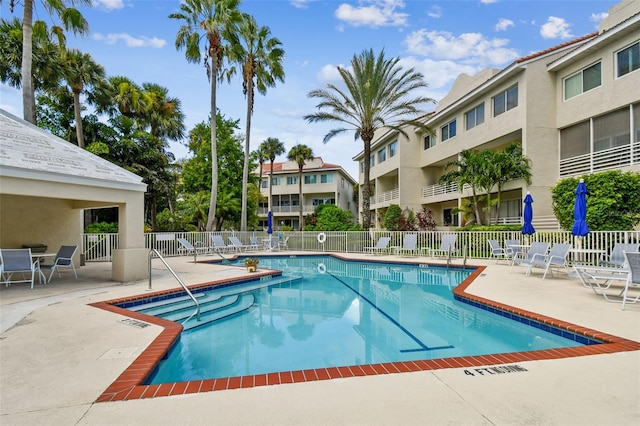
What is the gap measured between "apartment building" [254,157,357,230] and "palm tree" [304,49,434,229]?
19.5 meters

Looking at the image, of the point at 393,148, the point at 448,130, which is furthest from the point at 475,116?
the point at 393,148

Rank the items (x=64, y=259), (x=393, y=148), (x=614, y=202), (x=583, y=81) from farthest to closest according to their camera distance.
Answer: (x=393, y=148)
(x=583, y=81)
(x=614, y=202)
(x=64, y=259)

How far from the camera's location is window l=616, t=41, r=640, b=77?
42.0 ft

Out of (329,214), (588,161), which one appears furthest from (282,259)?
(588,161)

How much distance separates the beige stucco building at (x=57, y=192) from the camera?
7160 mm

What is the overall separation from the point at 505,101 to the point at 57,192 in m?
19.5

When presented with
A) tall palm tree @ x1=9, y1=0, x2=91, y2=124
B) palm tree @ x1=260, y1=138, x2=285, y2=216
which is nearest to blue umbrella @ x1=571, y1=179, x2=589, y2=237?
tall palm tree @ x1=9, y1=0, x2=91, y2=124

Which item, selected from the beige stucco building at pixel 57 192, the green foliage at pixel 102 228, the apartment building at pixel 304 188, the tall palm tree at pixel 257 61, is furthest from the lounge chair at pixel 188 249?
the apartment building at pixel 304 188

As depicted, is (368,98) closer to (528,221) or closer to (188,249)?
(528,221)

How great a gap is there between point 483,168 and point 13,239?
61.8ft

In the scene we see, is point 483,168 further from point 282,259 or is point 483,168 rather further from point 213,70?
point 213,70

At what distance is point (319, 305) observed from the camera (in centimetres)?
813

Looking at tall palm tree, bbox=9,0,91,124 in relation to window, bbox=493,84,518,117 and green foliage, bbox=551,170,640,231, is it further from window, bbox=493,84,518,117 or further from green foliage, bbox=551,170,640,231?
green foliage, bbox=551,170,640,231

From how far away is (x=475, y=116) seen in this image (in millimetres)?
20359
